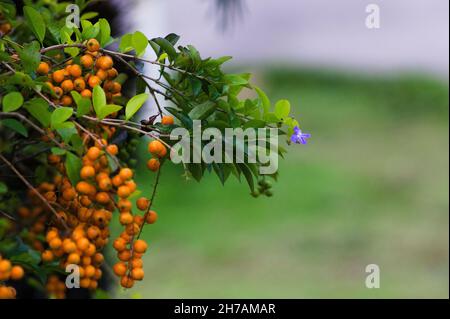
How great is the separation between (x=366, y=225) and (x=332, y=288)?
763 mm

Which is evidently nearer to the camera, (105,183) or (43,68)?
(105,183)

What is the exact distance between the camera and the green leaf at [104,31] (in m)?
1.24

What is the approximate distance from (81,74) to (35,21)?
0.39 feet

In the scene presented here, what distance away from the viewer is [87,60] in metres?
1.23

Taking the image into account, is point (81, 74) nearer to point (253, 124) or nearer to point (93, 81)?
point (93, 81)

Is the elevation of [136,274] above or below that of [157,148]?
below

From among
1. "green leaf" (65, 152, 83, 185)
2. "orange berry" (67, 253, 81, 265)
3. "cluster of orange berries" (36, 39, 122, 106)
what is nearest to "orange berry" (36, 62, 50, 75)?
"cluster of orange berries" (36, 39, 122, 106)

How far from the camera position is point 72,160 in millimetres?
1084

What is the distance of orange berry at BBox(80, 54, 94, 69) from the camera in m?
1.23

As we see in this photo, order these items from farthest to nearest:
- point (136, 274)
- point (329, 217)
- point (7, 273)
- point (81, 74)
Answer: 1. point (329, 217)
2. point (81, 74)
3. point (136, 274)
4. point (7, 273)

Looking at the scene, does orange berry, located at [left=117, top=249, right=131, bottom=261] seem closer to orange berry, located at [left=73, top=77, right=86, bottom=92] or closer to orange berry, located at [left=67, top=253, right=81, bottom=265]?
orange berry, located at [left=67, top=253, right=81, bottom=265]

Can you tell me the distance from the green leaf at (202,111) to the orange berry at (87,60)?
193 mm

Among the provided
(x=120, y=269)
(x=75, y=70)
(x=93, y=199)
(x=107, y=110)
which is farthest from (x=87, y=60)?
(x=120, y=269)

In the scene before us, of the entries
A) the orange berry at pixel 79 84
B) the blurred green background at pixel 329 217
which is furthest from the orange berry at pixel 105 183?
the blurred green background at pixel 329 217
